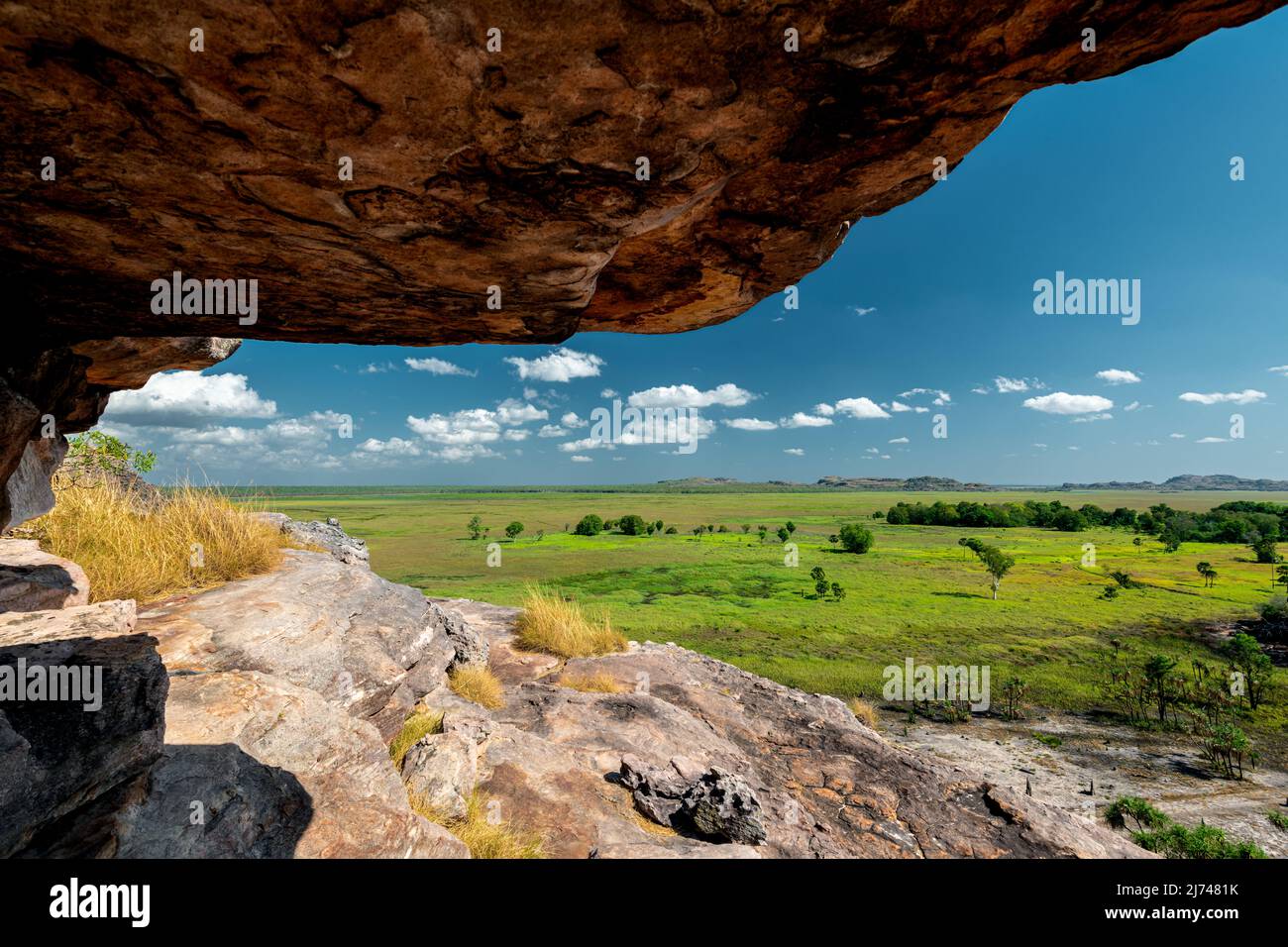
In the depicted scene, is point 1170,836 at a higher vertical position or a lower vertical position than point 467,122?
lower

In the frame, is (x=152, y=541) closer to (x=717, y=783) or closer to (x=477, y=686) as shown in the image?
(x=477, y=686)

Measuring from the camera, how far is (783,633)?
31.0m

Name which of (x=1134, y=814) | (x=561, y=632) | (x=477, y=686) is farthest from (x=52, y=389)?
(x=1134, y=814)

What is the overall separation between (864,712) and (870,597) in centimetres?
2726

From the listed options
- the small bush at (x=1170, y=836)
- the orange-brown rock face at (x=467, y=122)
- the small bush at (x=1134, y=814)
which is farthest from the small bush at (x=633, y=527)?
the orange-brown rock face at (x=467, y=122)

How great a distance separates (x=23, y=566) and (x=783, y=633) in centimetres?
3092

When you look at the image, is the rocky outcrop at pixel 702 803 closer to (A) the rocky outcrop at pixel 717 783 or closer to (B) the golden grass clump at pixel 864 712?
(A) the rocky outcrop at pixel 717 783

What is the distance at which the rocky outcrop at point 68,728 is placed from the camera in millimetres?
2469

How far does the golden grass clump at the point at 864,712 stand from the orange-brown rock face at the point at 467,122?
1456 centimetres

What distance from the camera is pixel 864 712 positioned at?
16922mm

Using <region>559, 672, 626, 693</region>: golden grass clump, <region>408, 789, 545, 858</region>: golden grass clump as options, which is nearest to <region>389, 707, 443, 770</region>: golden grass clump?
<region>408, 789, 545, 858</region>: golden grass clump

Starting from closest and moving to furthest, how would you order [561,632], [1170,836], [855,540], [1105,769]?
[561,632], [1170,836], [1105,769], [855,540]
